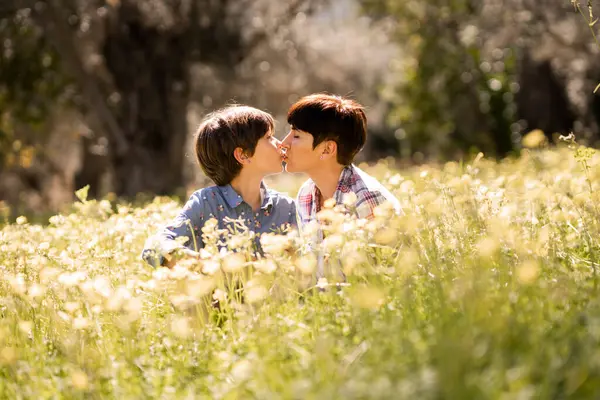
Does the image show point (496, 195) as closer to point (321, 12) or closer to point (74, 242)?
point (74, 242)

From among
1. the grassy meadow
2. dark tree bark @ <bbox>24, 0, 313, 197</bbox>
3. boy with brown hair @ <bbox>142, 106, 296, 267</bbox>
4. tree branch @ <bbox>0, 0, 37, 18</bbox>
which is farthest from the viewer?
dark tree bark @ <bbox>24, 0, 313, 197</bbox>

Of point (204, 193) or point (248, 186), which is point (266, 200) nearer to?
point (248, 186)

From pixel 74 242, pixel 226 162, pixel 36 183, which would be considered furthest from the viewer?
pixel 36 183

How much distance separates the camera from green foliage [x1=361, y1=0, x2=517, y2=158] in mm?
19172

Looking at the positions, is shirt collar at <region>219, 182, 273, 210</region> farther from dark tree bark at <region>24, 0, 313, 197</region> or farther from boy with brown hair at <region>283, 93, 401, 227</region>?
dark tree bark at <region>24, 0, 313, 197</region>

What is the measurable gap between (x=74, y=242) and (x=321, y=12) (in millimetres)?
11538

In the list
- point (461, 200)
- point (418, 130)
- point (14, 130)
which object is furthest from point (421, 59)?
point (461, 200)

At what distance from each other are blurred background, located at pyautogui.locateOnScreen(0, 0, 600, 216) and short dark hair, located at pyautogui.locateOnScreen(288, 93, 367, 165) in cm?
399

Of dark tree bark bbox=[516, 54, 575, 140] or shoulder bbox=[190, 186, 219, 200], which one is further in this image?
dark tree bark bbox=[516, 54, 575, 140]

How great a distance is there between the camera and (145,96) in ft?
48.9

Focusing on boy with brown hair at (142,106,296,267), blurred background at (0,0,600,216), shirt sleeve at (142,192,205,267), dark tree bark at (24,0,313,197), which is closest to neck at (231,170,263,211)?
boy with brown hair at (142,106,296,267)

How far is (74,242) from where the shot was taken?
4.25 meters

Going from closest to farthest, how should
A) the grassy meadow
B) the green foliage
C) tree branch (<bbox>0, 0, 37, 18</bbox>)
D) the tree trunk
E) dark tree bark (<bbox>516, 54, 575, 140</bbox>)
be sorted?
the grassy meadow, tree branch (<bbox>0, 0, 37, 18</bbox>), the tree trunk, the green foliage, dark tree bark (<bbox>516, 54, 575, 140</bbox>)

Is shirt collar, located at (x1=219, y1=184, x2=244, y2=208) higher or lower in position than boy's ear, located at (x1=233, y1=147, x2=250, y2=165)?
lower
